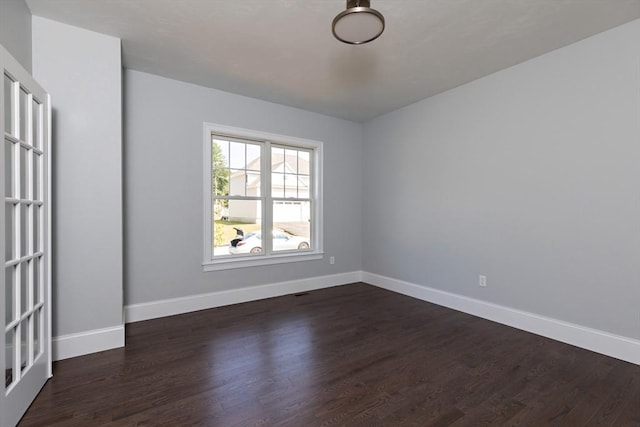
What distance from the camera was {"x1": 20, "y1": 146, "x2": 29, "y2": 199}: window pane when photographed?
186cm

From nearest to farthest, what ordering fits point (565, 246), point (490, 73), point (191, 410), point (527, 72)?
point (191, 410), point (565, 246), point (527, 72), point (490, 73)

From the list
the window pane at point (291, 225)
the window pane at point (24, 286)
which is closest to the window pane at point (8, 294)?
the window pane at point (24, 286)

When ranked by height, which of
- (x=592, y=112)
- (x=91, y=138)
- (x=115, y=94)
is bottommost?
(x=91, y=138)

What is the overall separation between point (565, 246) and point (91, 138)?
4.43 metres

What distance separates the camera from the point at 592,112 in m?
2.64

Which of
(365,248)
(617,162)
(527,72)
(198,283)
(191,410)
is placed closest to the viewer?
(191,410)

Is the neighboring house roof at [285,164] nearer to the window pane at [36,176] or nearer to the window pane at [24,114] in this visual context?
the window pane at [36,176]

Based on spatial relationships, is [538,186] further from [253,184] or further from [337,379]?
[253,184]

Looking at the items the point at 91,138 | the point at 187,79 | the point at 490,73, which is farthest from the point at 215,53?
the point at 490,73

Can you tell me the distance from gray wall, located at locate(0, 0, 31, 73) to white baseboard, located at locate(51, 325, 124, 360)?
220 cm

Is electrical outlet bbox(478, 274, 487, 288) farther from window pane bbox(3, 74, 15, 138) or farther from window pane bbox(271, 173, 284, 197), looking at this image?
window pane bbox(3, 74, 15, 138)

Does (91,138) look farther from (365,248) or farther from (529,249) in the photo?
(529,249)

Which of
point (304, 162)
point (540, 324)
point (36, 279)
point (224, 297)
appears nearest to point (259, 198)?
point (304, 162)

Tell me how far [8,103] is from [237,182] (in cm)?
250
